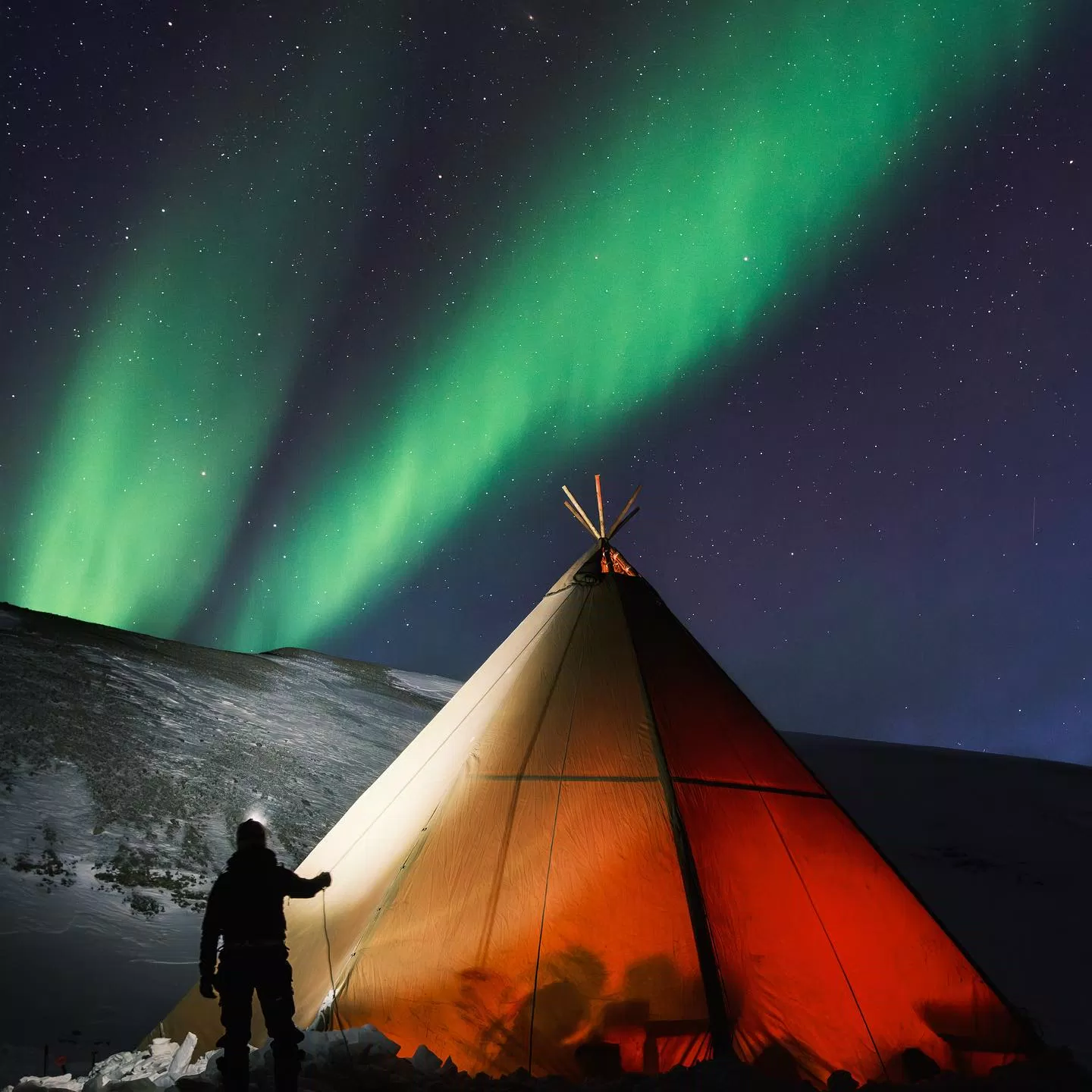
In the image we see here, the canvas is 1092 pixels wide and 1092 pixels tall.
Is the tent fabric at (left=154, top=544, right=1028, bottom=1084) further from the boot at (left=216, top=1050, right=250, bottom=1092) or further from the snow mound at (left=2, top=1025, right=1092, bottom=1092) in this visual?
the boot at (left=216, top=1050, right=250, bottom=1092)

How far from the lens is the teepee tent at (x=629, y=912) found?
4.83 metres

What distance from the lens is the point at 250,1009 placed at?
12.9 feet

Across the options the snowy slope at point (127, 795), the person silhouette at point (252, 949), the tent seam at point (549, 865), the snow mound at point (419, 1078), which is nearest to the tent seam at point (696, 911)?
the snow mound at point (419, 1078)

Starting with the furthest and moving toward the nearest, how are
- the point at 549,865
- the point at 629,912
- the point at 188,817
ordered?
the point at 188,817 < the point at 549,865 < the point at 629,912

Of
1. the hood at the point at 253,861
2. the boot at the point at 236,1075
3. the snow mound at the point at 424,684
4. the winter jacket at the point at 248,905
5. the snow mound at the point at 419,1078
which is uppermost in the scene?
the snow mound at the point at 424,684

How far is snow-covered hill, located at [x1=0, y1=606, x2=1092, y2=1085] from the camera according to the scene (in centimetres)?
817

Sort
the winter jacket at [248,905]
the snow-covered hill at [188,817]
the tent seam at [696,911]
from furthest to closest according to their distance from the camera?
the snow-covered hill at [188,817]
the tent seam at [696,911]
the winter jacket at [248,905]

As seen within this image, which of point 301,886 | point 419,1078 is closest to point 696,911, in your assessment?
point 419,1078

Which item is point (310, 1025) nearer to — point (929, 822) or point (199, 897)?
point (199, 897)

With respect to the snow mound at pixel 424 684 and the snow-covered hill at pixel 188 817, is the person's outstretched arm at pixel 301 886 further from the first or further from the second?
the snow mound at pixel 424 684

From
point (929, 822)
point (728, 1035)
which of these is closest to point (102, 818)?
point (728, 1035)

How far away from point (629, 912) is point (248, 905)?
7.83 ft

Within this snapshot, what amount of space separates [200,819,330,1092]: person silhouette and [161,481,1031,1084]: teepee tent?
1.18 m

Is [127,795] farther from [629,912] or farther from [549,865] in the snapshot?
[629,912]
